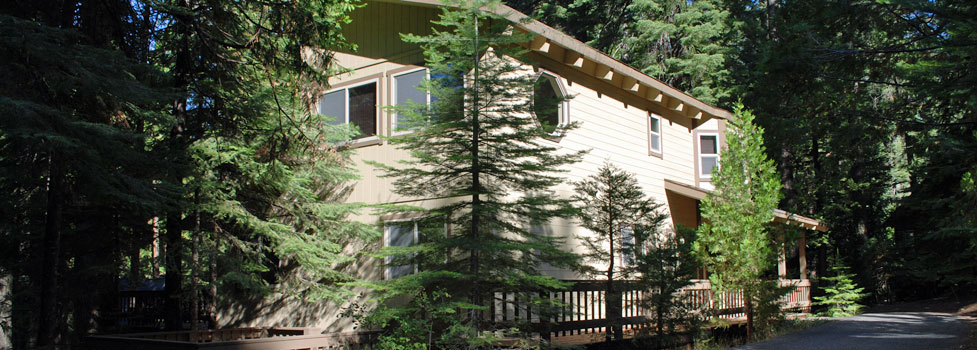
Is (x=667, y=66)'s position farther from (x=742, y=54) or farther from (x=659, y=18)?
(x=742, y=54)

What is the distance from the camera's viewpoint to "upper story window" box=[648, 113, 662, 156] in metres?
15.9

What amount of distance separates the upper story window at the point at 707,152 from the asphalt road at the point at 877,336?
17.5 ft

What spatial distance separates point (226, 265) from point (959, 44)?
34.4 ft

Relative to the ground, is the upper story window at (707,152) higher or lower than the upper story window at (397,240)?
higher

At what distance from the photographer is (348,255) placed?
12.1 m

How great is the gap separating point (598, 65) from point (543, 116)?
3481 millimetres

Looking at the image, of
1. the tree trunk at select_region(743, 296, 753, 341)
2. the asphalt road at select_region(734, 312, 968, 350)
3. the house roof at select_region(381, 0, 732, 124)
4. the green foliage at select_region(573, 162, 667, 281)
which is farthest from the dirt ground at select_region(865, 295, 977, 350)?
the green foliage at select_region(573, 162, 667, 281)

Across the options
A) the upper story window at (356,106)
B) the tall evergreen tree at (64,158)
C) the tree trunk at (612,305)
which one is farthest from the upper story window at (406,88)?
the tall evergreen tree at (64,158)

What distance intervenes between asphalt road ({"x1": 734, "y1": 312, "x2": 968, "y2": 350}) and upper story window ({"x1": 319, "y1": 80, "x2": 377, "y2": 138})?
7.53m

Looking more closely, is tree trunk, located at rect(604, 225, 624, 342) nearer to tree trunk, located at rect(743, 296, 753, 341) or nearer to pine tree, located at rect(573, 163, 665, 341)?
pine tree, located at rect(573, 163, 665, 341)

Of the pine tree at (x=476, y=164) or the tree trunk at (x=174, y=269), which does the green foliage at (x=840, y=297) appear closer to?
the pine tree at (x=476, y=164)

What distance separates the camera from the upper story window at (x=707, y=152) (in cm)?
1931

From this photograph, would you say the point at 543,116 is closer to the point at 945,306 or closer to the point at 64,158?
the point at 64,158

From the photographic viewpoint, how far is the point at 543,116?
10.6 metres
